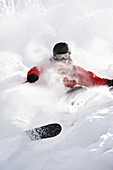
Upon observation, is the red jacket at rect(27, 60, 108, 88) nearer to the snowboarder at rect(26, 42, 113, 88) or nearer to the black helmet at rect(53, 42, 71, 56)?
the snowboarder at rect(26, 42, 113, 88)

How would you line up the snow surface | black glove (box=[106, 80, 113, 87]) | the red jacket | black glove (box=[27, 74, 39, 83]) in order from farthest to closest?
the red jacket < black glove (box=[106, 80, 113, 87]) < black glove (box=[27, 74, 39, 83]) < the snow surface

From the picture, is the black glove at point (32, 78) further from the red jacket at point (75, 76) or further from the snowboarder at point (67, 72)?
the red jacket at point (75, 76)

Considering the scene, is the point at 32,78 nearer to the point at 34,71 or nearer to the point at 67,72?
the point at 34,71

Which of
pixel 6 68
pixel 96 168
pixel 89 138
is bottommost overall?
pixel 96 168

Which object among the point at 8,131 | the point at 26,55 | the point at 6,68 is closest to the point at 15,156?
the point at 8,131

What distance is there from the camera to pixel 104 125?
91.1 inches

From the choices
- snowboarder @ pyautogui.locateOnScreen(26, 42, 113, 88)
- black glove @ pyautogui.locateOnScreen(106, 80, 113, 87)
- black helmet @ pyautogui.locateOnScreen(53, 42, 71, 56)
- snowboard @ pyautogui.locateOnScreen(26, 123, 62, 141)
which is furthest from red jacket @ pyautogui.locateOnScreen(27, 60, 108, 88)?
snowboard @ pyautogui.locateOnScreen(26, 123, 62, 141)

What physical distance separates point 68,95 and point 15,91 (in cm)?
93

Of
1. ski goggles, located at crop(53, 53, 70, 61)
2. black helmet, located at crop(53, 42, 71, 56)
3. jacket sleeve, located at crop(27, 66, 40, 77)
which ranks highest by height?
black helmet, located at crop(53, 42, 71, 56)

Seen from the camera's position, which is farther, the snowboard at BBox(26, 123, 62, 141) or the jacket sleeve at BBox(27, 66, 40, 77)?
the jacket sleeve at BBox(27, 66, 40, 77)

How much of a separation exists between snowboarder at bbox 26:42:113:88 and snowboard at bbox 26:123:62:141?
1092mm

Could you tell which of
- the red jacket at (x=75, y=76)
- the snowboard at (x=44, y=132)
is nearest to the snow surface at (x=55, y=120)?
the snowboard at (x=44, y=132)

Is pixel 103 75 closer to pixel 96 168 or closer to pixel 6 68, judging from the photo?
pixel 6 68

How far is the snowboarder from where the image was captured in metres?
3.72
